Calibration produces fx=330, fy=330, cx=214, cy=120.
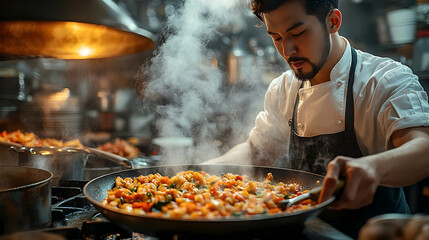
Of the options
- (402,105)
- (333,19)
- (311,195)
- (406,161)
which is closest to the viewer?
(311,195)

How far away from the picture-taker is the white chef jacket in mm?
1915

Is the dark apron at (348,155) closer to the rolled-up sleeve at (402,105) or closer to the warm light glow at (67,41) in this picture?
the rolled-up sleeve at (402,105)

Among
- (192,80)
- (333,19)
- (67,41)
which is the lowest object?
(192,80)

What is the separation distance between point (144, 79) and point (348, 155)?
4.24m

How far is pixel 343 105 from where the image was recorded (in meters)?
2.23

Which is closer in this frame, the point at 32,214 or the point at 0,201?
the point at 0,201

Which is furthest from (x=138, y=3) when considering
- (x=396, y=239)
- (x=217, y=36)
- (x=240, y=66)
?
(x=396, y=239)

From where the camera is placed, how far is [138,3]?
6504 mm

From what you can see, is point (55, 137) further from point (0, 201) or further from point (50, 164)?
point (0, 201)

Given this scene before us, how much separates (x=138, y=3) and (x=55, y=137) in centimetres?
349

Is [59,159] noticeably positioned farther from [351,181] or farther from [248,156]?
[351,181]

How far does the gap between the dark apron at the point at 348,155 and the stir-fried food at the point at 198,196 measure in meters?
0.44

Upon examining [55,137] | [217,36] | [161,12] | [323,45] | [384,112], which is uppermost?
[161,12]

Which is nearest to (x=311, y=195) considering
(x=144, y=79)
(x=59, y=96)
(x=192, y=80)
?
(x=192, y=80)
